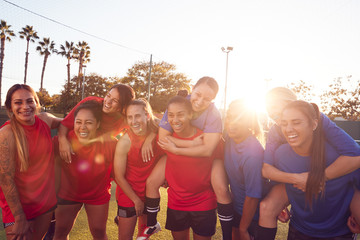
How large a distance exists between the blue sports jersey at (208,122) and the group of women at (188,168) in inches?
0.6

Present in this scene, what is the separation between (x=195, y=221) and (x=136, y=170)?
1046mm

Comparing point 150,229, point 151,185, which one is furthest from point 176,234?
point 151,185

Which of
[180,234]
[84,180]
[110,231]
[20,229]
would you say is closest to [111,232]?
[110,231]

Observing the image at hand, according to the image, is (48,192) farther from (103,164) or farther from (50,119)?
(50,119)

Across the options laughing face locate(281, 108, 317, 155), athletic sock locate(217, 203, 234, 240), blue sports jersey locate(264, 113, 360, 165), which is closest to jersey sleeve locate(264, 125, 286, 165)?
blue sports jersey locate(264, 113, 360, 165)

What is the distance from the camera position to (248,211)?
2807mm

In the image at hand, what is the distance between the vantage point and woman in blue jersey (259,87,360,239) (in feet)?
8.34

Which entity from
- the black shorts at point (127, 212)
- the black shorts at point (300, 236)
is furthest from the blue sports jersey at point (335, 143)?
the black shorts at point (127, 212)

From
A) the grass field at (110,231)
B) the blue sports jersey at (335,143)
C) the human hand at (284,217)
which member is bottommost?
the grass field at (110,231)

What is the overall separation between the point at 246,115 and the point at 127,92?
6.09 ft

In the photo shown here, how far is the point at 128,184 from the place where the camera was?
3209mm

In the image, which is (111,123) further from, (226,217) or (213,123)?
(226,217)

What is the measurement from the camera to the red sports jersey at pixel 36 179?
2.67 meters

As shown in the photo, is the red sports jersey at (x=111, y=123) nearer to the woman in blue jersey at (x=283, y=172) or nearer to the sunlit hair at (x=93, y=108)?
the sunlit hair at (x=93, y=108)
